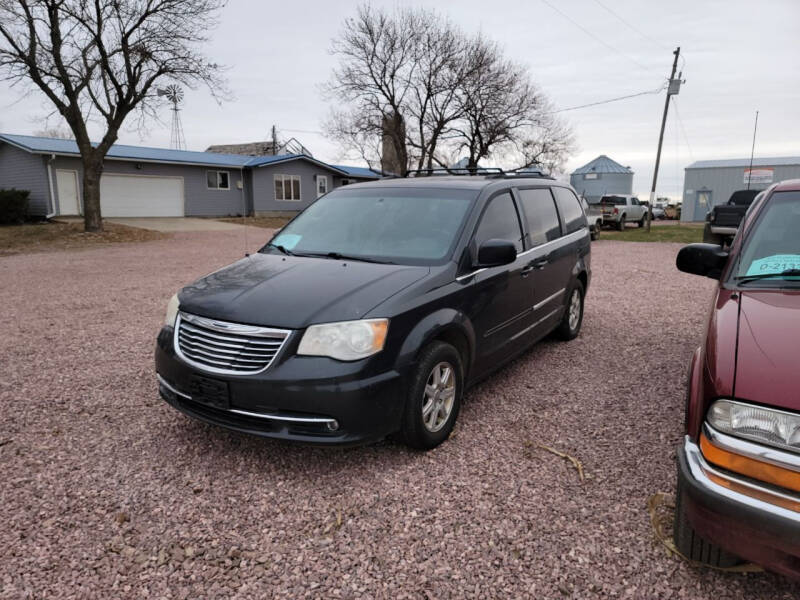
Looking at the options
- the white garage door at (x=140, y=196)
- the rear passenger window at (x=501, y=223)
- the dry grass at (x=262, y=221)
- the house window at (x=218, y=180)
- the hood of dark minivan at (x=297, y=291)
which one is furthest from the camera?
the house window at (x=218, y=180)

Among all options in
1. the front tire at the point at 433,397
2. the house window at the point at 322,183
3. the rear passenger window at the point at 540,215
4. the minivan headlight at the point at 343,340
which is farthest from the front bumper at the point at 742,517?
the house window at the point at 322,183

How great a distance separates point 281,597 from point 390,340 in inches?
53.3

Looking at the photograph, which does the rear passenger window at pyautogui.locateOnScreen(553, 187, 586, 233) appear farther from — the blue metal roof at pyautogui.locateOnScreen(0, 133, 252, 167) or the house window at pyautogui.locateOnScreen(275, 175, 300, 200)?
the house window at pyautogui.locateOnScreen(275, 175, 300, 200)

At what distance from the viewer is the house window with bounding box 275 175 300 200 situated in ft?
109

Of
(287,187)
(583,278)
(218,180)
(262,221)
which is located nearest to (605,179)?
(287,187)

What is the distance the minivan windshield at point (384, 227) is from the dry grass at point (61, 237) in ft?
48.0

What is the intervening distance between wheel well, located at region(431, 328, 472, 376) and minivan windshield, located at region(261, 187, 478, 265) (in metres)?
0.50

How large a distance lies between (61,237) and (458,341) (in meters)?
19.0

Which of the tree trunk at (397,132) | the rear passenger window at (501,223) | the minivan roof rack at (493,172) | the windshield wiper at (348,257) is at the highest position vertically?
the tree trunk at (397,132)

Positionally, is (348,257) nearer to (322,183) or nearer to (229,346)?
(229,346)

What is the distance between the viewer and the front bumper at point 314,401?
2.88 m

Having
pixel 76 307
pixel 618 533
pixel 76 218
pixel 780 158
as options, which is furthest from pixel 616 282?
pixel 780 158

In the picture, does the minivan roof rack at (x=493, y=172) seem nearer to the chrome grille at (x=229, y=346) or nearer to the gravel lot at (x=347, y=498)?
the gravel lot at (x=347, y=498)

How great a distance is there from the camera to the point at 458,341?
361 cm
